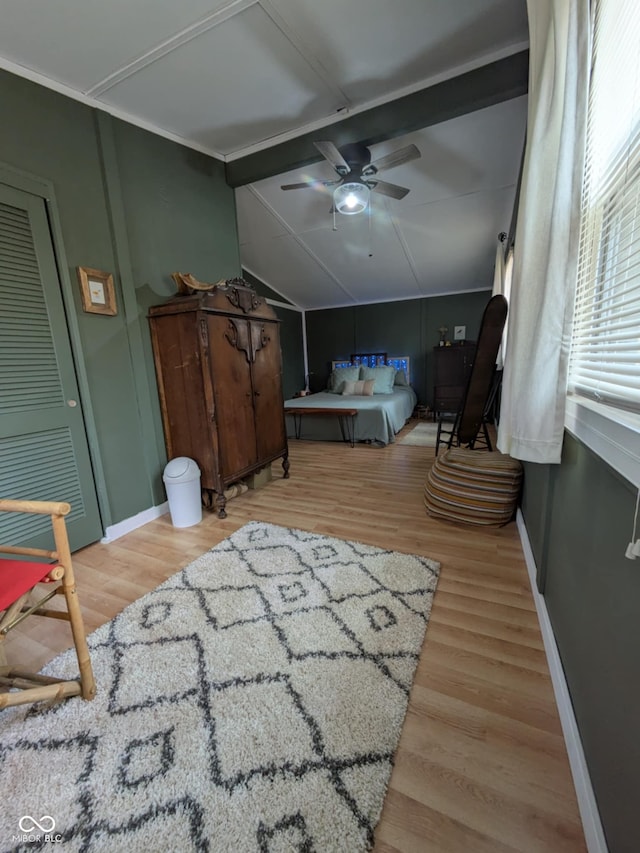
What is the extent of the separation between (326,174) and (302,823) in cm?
411

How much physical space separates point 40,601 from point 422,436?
442 cm


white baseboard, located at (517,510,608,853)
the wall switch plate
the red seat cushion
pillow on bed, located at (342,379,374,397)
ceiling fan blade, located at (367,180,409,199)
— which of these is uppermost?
ceiling fan blade, located at (367,180,409,199)

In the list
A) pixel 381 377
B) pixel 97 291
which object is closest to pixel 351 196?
pixel 97 291

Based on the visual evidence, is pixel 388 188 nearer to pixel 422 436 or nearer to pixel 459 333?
pixel 422 436

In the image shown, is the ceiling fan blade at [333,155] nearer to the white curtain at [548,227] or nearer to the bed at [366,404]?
the white curtain at [548,227]

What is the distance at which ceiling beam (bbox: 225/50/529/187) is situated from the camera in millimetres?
2053

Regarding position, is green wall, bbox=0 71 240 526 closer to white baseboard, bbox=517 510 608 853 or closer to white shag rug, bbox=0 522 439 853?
white shag rug, bbox=0 522 439 853

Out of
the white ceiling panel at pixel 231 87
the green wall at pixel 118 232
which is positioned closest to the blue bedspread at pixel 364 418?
the green wall at pixel 118 232

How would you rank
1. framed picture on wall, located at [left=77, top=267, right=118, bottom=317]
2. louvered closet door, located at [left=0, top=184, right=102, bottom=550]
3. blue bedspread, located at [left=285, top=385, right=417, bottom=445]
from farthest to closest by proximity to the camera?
blue bedspread, located at [left=285, top=385, right=417, bottom=445], framed picture on wall, located at [left=77, top=267, right=118, bottom=317], louvered closet door, located at [left=0, top=184, right=102, bottom=550]

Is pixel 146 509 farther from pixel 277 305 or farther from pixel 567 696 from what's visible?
pixel 277 305

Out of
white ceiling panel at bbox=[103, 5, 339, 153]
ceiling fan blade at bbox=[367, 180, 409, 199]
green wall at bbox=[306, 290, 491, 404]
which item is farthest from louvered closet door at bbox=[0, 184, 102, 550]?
green wall at bbox=[306, 290, 491, 404]

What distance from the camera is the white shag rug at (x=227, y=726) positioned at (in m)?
0.86

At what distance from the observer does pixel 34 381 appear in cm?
196

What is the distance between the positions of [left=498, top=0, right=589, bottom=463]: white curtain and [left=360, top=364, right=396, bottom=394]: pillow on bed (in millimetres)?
4389
